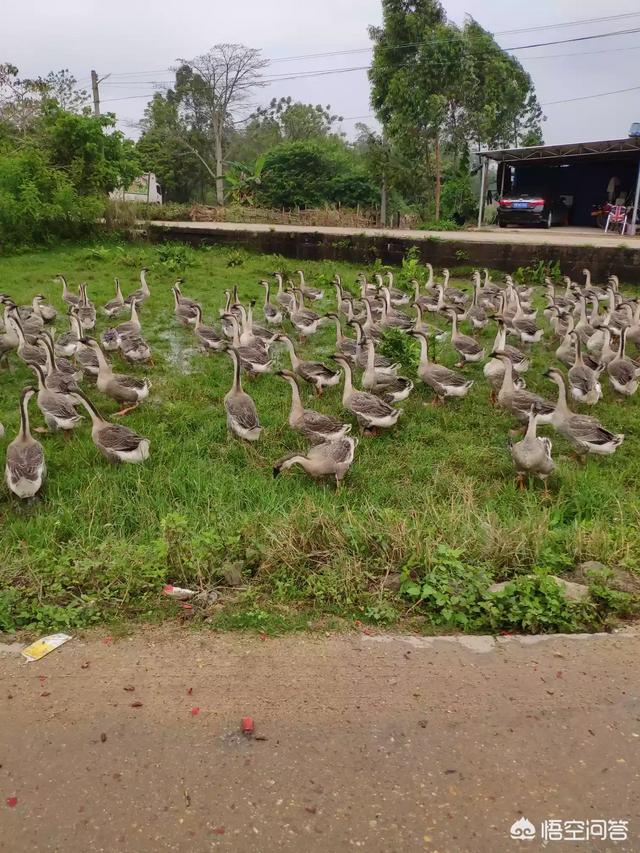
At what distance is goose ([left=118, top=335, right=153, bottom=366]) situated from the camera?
10.3 m

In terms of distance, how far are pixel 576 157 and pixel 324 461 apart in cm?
2404

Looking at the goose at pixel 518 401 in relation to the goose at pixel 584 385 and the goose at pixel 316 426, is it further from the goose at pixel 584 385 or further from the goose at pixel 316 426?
the goose at pixel 316 426

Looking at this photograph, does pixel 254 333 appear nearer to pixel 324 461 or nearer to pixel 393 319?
pixel 393 319

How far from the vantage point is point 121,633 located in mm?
4371

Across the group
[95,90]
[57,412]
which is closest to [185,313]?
[57,412]

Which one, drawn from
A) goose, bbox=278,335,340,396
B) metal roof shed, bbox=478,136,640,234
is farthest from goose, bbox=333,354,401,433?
metal roof shed, bbox=478,136,640,234

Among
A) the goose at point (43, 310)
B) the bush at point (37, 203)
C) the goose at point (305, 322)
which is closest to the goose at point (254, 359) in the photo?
the goose at point (305, 322)

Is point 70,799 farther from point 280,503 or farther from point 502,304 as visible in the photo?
point 502,304

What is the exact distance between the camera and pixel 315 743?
11.2 feet

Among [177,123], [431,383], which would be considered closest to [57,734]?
[431,383]

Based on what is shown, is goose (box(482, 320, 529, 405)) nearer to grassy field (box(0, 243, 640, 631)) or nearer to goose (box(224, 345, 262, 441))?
grassy field (box(0, 243, 640, 631))

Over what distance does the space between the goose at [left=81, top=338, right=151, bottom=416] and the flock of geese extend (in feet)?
0.06

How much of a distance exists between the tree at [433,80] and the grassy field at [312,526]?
23170mm

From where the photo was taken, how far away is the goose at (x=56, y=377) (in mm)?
8398
